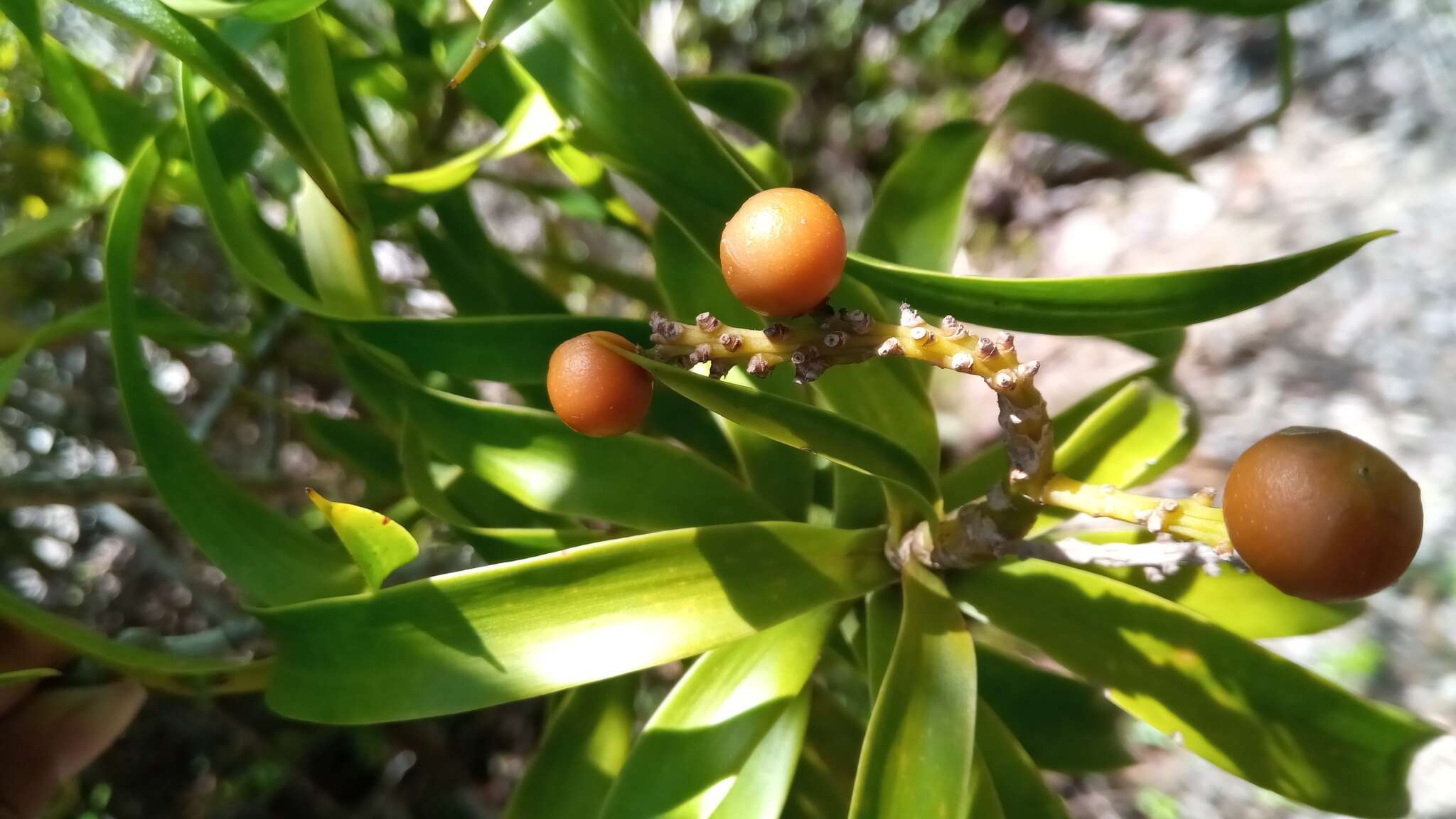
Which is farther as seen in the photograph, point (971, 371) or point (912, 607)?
point (912, 607)

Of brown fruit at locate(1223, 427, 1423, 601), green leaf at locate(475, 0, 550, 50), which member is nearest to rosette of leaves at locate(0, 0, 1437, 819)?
green leaf at locate(475, 0, 550, 50)

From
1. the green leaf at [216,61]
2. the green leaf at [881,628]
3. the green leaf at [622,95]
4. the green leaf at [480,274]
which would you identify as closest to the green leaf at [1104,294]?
the green leaf at [622,95]

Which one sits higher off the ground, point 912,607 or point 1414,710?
point 912,607

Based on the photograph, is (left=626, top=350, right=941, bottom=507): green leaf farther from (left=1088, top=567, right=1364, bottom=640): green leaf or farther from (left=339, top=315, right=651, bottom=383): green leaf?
(left=1088, top=567, right=1364, bottom=640): green leaf

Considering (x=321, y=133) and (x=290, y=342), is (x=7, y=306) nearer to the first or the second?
(x=290, y=342)

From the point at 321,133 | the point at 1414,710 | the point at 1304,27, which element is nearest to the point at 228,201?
the point at 321,133

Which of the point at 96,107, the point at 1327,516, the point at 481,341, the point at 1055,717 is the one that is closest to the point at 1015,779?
the point at 1055,717

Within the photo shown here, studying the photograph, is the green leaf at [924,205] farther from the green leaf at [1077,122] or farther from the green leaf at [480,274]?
the green leaf at [480,274]

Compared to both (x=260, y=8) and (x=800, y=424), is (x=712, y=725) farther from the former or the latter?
(x=260, y=8)
